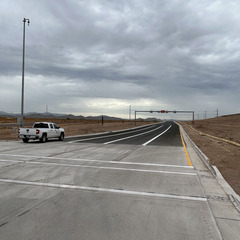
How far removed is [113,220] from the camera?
4742 mm

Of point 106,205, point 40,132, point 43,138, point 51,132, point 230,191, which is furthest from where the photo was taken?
point 51,132

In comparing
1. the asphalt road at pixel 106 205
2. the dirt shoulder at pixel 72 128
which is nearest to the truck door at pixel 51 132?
the dirt shoulder at pixel 72 128

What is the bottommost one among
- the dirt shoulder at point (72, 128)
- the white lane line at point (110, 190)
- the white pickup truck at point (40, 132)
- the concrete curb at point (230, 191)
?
the dirt shoulder at point (72, 128)

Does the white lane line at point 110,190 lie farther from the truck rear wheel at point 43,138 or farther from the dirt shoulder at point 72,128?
the dirt shoulder at point 72,128

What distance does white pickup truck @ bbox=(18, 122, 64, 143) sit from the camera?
21.3 metres

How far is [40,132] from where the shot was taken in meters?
21.5

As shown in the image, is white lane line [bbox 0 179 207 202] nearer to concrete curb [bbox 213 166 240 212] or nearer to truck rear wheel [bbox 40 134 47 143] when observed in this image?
concrete curb [bbox 213 166 240 212]

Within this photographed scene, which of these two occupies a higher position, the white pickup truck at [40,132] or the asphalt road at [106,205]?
the white pickup truck at [40,132]

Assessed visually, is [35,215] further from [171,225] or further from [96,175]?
[96,175]

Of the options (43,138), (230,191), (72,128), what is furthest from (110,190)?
(72,128)

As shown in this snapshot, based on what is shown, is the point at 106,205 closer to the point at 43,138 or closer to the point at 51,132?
the point at 43,138

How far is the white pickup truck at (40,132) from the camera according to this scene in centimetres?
2131

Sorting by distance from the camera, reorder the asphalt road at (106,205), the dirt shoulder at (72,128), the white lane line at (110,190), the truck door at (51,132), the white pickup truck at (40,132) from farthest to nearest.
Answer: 1. the dirt shoulder at (72,128)
2. the truck door at (51,132)
3. the white pickup truck at (40,132)
4. the white lane line at (110,190)
5. the asphalt road at (106,205)

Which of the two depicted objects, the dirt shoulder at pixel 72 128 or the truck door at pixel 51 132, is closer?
the truck door at pixel 51 132
